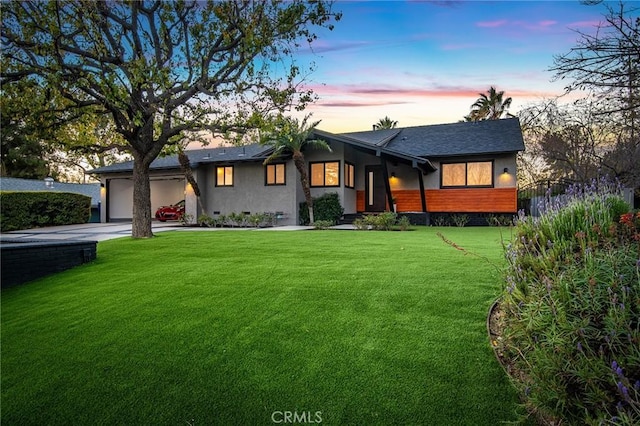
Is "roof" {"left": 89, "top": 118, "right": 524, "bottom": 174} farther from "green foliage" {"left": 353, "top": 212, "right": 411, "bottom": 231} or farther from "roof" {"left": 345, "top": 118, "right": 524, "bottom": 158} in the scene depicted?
"green foliage" {"left": 353, "top": 212, "right": 411, "bottom": 231}

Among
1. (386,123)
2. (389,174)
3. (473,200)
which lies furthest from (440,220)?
(386,123)

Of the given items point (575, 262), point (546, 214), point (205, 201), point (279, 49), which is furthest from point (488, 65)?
point (205, 201)

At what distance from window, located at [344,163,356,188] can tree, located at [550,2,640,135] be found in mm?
14611

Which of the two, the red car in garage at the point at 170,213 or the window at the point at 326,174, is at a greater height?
the window at the point at 326,174

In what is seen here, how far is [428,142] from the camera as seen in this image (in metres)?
20.4

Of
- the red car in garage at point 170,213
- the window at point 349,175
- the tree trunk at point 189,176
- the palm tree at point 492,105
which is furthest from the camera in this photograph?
the palm tree at point 492,105

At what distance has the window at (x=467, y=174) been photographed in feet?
59.8

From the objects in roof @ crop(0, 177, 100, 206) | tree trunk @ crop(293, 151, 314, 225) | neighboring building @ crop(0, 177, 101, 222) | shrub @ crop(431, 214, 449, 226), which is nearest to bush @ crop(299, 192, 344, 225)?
tree trunk @ crop(293, 151, 314, 225)

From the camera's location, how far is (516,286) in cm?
334

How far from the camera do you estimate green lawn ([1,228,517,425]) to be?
2.66m

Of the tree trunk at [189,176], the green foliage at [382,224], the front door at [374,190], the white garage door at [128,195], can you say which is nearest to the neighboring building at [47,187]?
the white garage door at [128,195]

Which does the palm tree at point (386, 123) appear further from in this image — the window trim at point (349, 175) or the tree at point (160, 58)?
the tree at point (160, 58)

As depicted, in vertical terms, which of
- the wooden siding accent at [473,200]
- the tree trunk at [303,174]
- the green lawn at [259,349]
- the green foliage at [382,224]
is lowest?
the green lawn at [259,349]

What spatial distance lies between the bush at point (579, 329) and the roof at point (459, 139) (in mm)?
15518
